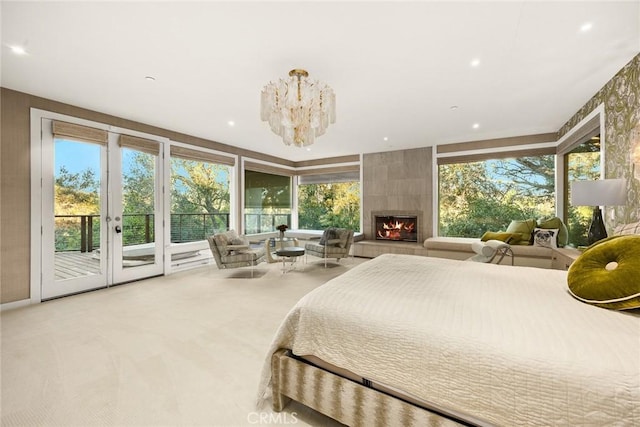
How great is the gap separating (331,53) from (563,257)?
3.70 meters

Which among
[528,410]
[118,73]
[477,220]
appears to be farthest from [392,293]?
[477,220]

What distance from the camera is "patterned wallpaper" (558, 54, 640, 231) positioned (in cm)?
239

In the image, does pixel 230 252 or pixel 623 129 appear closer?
pixel 623 129

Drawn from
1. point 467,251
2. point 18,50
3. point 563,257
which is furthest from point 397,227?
point 18,50

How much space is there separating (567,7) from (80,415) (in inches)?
160

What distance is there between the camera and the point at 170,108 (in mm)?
3643

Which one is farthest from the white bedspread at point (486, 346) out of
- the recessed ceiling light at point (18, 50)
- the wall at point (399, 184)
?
the wall at point (399, 184)

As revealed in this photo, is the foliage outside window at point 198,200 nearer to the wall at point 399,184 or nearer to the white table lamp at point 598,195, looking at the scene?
the wall at point 399,184

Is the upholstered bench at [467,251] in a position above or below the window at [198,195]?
below

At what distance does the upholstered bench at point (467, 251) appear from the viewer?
13.8 feet

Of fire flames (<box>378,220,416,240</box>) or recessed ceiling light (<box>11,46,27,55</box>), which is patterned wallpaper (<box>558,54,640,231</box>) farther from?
recessed ceiling light (<box>11,46,27,55</box>)

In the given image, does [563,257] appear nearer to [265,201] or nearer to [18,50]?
[265,201]

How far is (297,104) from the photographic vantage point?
103 inches

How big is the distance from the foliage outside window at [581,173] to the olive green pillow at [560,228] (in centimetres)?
18
